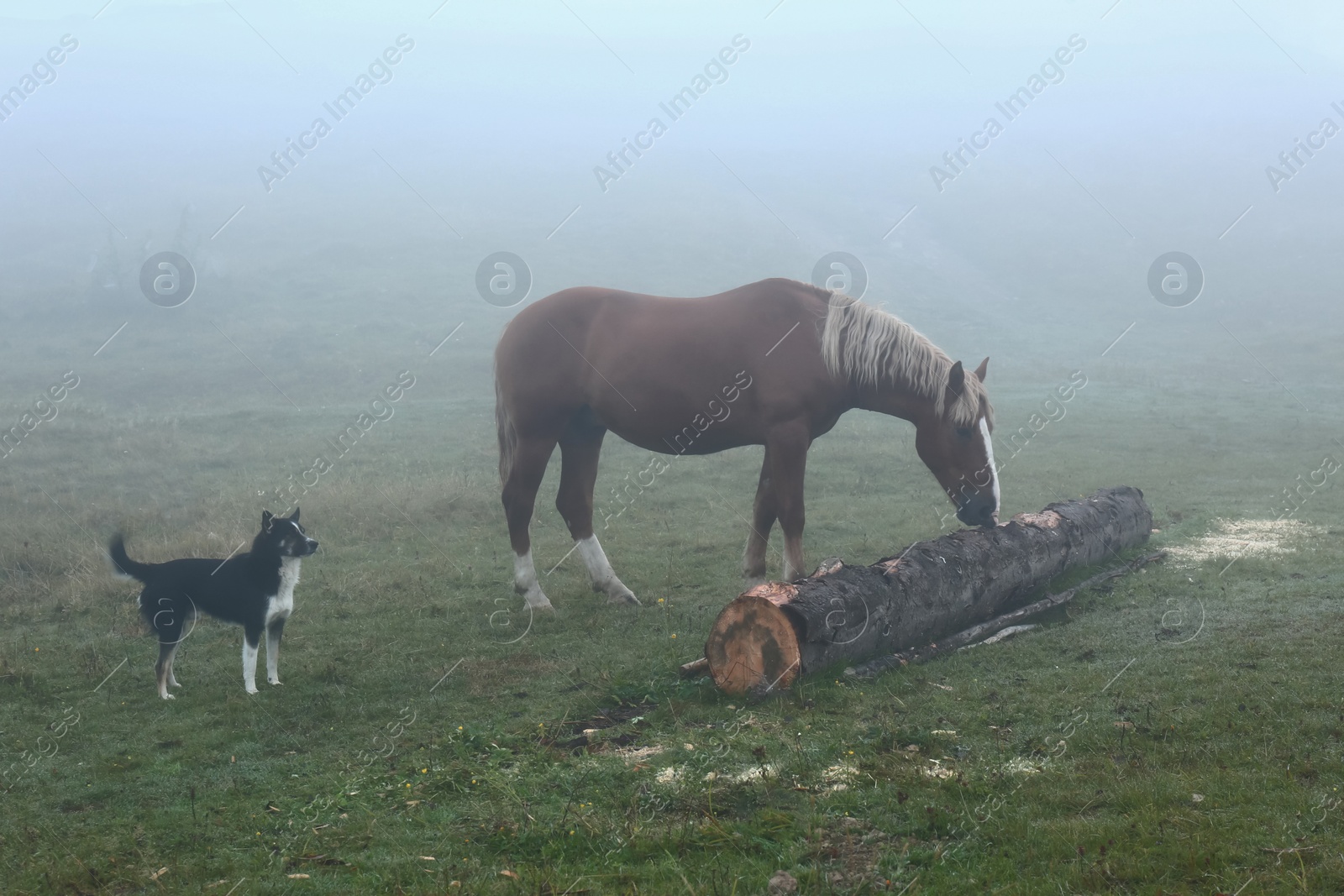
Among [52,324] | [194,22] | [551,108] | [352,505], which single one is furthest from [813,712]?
[194,22]

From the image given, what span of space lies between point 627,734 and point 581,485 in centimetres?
469

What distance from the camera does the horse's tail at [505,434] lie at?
10.6 meters

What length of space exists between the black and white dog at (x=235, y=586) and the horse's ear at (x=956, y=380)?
550 centimetres

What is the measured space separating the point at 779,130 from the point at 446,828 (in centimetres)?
11856

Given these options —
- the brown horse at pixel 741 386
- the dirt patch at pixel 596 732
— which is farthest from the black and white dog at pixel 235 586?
the brown horse at pixel 741 386

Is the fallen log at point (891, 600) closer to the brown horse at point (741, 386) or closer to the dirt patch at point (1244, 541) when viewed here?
the brown horse at point (741, 386)

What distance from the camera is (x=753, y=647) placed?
22.4ft

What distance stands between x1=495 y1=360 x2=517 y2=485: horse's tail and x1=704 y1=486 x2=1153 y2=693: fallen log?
13.0 feet

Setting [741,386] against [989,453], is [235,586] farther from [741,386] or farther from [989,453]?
[989,453]

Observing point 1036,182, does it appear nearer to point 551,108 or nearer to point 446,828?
point 551,108

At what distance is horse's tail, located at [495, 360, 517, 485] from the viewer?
10.6m

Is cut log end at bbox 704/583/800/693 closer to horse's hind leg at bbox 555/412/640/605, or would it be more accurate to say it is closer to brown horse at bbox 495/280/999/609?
brown horse at bbox 495/280/999/609

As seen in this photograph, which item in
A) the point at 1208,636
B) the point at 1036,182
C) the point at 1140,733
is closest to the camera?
the point at 1140,733

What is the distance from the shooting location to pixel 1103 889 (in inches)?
152
